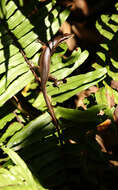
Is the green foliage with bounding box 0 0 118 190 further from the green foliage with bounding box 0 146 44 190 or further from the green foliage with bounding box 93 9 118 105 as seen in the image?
the green foliage with bounding box 0 146 44 190

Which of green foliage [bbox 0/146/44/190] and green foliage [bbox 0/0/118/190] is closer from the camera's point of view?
green foliage [bbox 0/146/44/190]

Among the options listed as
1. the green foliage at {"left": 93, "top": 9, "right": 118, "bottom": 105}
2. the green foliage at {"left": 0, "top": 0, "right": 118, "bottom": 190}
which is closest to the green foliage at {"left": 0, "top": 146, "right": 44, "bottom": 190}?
the green foliage at {"left": 0, "top": 0, "right": 118, "bottom": 190}

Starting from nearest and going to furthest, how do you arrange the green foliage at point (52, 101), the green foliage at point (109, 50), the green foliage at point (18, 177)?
1. the green foliage at point (18, 177)
2. the green foliage at point (52, 101)
3. the green foliage at point (109, 50)

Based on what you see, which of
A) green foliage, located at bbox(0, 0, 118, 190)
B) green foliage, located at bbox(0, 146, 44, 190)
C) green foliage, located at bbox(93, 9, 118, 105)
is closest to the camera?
green foliage, located at bbox(0, 146, 44, 190)

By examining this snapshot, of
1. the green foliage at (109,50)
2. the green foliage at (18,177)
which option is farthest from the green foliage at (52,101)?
the green foliage at (18,177)

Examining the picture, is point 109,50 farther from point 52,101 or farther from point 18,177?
point 18,177

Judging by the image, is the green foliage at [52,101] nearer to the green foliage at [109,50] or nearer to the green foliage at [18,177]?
the green foliage at [109,50]

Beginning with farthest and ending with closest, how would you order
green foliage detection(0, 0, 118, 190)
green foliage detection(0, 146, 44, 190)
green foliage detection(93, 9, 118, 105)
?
green foliage detection(93, 9, 118, 105) → green foliage detection(0, 0, 118, 190) → green foliage detection(0, 146, 44, 190)

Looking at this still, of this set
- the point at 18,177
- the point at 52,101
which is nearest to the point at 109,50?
the point at 52,101

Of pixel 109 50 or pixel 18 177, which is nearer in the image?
pixel 18 177
